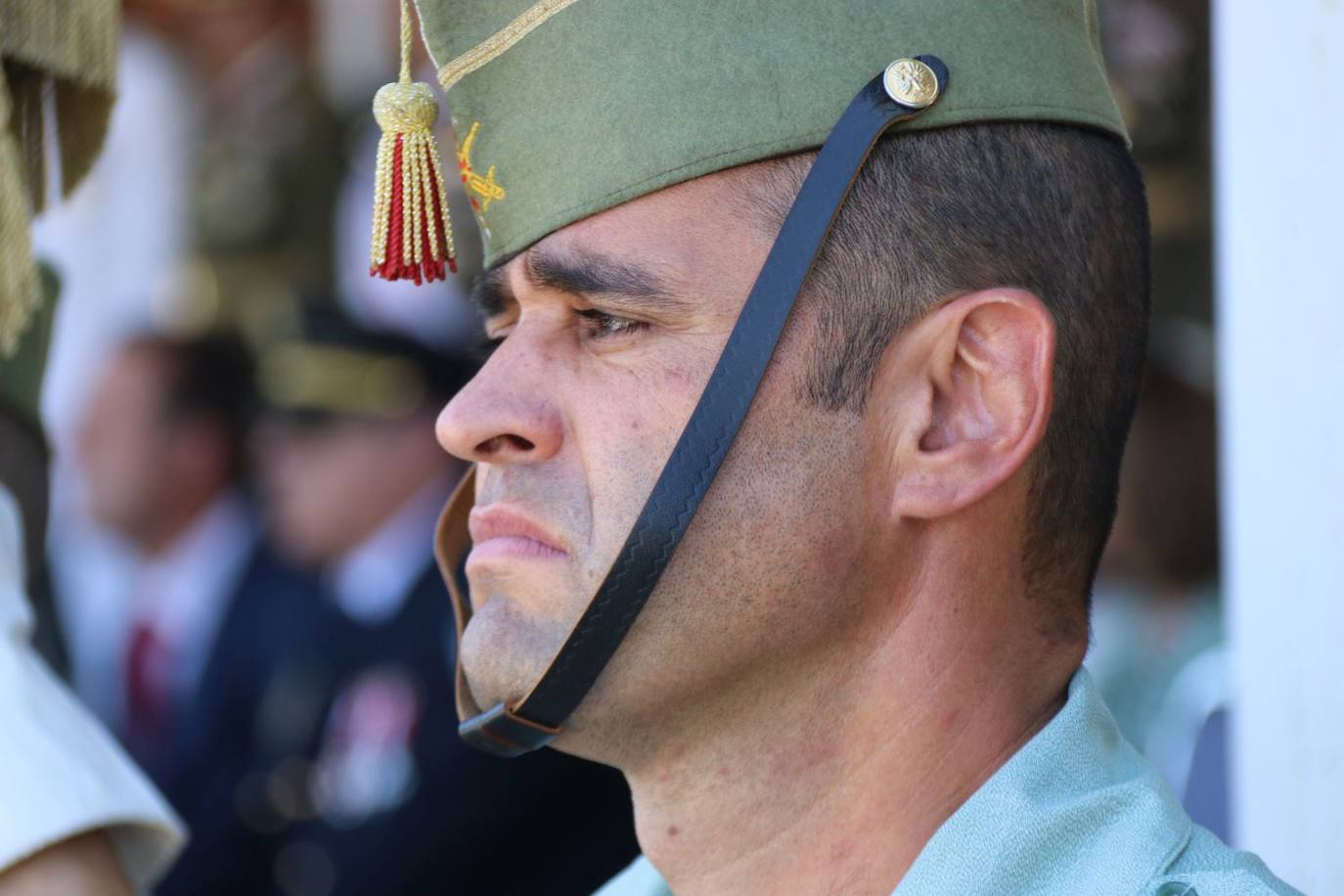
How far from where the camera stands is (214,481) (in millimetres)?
5914

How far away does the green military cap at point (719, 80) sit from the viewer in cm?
172

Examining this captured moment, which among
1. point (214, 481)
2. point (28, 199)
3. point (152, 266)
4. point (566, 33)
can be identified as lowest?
point (214, 481)

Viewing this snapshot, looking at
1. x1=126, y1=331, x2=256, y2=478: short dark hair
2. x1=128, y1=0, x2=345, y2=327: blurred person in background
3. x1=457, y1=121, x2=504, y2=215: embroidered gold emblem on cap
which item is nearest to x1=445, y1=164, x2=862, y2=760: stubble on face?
x1=457, y1=121, x2=504, y2=215: embroidered gold emblem on cap

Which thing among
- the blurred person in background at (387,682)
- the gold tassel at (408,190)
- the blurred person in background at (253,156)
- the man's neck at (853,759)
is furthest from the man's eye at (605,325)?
the blurred person in background at (253,156)

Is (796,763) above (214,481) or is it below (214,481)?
above

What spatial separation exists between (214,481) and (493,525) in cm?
434

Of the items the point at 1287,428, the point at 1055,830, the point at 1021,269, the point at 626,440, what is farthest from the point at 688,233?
the point at 1287,428

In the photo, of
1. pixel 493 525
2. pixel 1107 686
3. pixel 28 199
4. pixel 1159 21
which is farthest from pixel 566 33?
pixel 1159 21

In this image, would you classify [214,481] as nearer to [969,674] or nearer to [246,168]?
[246,168]

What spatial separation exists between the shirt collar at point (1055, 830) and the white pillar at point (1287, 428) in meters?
0.57

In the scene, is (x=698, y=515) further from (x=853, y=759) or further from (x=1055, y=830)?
(x=1055, y=830)

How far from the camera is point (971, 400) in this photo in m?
1.72

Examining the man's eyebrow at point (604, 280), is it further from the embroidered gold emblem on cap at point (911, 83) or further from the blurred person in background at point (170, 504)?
the blurred person in background at point (170, 504)

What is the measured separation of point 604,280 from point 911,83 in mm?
325
